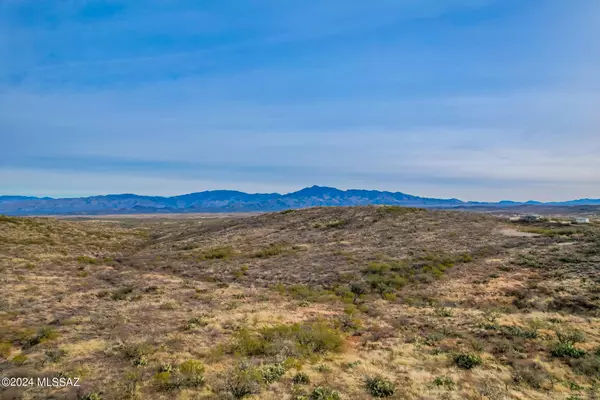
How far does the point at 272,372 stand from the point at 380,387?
4.14m

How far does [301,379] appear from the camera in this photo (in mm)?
13117

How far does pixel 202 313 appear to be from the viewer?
21.4 meters

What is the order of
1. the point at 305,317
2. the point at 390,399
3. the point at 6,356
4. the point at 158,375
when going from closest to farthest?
1. the point at 390,399
2. the point at 158,375
3. the point at 6,356
4. the point at 305,317

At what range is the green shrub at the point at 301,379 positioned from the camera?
12979mm

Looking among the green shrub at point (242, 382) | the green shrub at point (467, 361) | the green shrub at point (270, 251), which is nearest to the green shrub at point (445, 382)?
the green shrub at point (467, 361)

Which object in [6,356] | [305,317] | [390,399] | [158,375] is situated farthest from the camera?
[305,317]

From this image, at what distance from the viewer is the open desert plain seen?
12.8 m

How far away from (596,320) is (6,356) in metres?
29.1

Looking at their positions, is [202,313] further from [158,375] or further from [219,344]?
[158,375]

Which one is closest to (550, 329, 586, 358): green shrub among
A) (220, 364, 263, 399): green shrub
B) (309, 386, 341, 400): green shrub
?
(309, 386, 341, 400): green shrub

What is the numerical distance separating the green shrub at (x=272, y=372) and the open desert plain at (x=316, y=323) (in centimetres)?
5

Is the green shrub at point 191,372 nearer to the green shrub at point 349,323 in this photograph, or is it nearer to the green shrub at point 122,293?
the green shrub at point 349,323

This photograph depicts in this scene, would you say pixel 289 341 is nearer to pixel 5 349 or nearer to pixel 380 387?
pixel 380 387

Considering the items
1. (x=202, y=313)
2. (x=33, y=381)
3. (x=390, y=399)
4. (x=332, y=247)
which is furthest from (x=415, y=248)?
(x=33, y=381)
